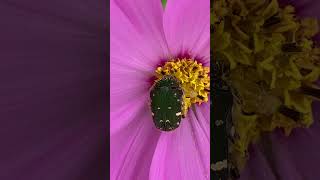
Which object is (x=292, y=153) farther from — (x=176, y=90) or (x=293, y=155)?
(x=176, y=90)

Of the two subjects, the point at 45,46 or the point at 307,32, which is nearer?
the point at 45,46

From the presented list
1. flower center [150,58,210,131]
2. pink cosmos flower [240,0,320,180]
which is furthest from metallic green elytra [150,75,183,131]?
pink cosmos flower [240,0,320,180]

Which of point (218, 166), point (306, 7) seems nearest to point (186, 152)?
point (218, 166)

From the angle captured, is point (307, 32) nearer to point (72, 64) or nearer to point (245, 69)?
point (245, 69)

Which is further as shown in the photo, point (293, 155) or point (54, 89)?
point (293, 155)

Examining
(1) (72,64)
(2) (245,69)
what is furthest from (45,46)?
(2) (245,69)

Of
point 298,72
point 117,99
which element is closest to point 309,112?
point 298,72

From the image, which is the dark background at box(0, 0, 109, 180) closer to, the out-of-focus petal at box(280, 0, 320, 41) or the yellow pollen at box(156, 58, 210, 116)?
the yellow pollen at box(156, 58, 210, 116)
